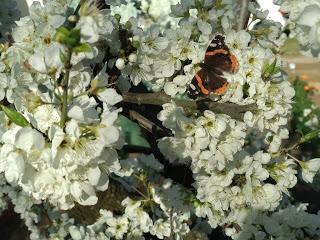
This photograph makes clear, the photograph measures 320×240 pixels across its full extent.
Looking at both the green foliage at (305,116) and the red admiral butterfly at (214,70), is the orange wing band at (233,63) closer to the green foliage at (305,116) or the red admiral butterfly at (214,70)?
the red admiral butterfly at (214,70)

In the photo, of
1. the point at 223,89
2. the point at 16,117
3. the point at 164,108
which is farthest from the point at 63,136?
the point at 223,89

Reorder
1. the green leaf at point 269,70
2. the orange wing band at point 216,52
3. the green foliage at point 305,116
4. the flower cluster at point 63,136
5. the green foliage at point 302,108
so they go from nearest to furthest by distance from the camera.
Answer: the flower cluster at point 63,136 → the green leaf at point 269,70 → the orange wing band at point 216,52 → the green foliage at point 305,116 → the green foliage at point 302,108

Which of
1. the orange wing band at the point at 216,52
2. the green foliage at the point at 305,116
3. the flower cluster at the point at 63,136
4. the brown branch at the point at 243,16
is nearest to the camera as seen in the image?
the flower cluster at the point at 63,136

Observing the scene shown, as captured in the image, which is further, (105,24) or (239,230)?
(239,230)

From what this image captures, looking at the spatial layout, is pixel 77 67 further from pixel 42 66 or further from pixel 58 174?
pixel 58 174

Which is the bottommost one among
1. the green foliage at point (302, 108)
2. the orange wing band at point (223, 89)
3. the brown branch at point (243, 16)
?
the green foliage at point (302, 108)

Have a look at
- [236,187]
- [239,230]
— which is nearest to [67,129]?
[236,187]

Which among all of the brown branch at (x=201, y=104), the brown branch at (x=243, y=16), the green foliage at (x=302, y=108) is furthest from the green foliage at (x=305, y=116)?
the brown branch at (x=201, y=104)

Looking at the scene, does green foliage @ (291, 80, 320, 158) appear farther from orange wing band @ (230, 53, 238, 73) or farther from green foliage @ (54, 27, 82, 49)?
green foliage @ (54, 27, 82, 49)
